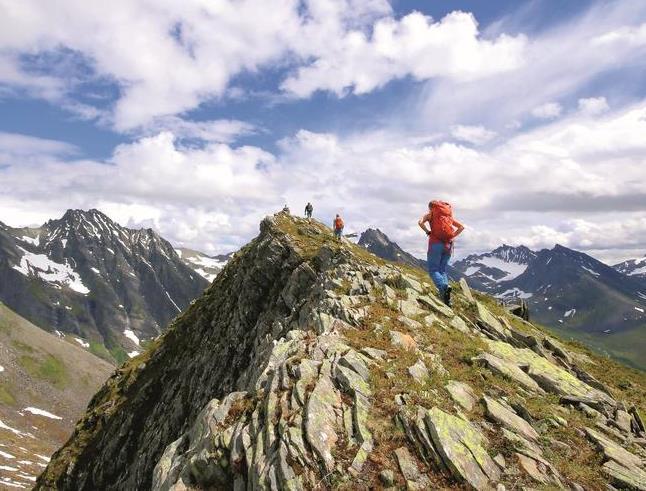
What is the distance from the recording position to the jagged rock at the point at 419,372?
59.7 feet

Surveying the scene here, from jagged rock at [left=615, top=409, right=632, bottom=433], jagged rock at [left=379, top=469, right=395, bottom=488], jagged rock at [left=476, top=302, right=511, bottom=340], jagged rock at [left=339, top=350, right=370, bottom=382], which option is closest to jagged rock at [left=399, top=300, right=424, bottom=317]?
jagged rock at [left=476, top=302, right=511, bottom=340]

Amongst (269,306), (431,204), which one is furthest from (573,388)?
(269,306)

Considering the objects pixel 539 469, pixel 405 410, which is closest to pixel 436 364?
pixel 405 410

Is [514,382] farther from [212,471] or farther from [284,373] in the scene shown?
[212,471]

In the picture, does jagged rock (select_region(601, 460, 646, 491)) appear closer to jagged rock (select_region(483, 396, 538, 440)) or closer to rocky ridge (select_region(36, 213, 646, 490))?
rocky ridge (select_region(36, 213, 646, 490))

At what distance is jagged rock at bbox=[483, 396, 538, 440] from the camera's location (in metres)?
15.7

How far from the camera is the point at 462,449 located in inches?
557

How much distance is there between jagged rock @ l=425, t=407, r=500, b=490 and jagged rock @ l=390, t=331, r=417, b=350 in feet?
19.0

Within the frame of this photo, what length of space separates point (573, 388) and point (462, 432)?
953 cm

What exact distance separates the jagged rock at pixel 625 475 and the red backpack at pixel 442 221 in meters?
13.9

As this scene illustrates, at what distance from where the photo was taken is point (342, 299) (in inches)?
1097

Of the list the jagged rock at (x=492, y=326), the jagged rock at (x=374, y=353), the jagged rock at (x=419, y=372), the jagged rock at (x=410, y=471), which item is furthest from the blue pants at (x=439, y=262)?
Answer: the jagged rock at (x=410, y=471)

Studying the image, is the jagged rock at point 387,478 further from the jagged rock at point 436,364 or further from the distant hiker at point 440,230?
the distant hiker at point 440,230

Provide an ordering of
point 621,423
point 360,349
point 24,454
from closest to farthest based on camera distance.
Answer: point 621,423
point 360,349
point 24,454
